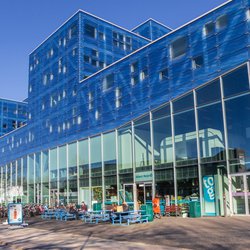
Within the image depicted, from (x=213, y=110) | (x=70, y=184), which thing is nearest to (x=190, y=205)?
(x=213, y=110)

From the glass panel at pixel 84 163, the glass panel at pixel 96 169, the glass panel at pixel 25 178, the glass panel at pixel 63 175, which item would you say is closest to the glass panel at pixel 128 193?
the glass panel at pixel 96 169

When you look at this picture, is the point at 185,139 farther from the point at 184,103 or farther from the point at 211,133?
the point at 184,103

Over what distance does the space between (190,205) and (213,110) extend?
21.0 feet

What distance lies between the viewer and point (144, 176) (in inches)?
1215

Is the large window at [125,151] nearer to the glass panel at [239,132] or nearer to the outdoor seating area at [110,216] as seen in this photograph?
the outdoor seating area at [110,216]

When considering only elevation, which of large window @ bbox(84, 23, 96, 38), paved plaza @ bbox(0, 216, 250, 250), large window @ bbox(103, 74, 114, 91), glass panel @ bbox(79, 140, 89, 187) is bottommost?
paved plaza @ bbox(0, 216, 250, 250)

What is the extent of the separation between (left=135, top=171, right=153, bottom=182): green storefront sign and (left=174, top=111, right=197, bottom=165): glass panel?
10.7 ft

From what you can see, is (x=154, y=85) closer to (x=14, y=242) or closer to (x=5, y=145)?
(x=14, y=242)

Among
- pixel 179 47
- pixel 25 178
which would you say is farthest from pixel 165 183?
pixel 25 178

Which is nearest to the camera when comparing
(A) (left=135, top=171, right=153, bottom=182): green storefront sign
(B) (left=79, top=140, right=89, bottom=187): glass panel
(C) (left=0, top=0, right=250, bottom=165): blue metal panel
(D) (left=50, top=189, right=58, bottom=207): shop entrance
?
(C) (left=0, top=0, right=250, bottom=165): blue metal panel

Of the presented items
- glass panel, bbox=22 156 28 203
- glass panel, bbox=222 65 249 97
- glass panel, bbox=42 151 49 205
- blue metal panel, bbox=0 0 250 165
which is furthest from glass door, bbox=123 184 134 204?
glass panel, bbox=22 156 28 203

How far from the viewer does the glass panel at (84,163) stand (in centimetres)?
3817

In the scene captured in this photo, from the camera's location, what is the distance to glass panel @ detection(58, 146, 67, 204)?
136 feet

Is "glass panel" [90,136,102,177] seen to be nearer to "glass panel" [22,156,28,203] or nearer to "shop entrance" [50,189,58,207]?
"shop entrance" [50,189,58,207]
